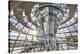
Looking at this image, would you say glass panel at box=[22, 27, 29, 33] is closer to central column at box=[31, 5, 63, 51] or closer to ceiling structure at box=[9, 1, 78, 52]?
ceiling structure at box=[9, 1, 78, 52]

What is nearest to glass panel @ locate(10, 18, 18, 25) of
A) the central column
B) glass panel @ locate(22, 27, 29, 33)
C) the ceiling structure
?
the ceiling structure

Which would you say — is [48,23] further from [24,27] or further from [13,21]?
[13,21]

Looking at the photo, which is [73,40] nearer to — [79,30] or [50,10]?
[79,30]

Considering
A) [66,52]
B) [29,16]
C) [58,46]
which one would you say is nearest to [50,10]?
[29,16]

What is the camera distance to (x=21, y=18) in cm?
201

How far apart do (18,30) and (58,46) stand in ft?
2.14

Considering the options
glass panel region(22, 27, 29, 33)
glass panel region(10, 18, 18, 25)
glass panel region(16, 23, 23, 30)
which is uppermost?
glass panel region(10, 18, 18, 25)

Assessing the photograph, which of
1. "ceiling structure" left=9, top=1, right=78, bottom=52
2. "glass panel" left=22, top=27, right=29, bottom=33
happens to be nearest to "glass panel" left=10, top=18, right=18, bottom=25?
"ceiling structure" left=9, top=1, right=78, bottom=52

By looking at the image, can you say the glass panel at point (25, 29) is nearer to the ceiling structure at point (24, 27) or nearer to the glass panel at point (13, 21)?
the ceiling structure at point (24, 27)

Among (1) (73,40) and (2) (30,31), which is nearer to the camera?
(2) (30,31)

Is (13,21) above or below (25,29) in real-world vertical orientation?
above

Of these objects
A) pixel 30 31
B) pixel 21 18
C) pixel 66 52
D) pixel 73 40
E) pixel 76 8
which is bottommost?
pixel 66 52

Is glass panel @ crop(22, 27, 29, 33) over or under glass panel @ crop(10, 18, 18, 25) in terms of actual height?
under

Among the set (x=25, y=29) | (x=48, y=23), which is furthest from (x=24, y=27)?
(x=48, y=23)
